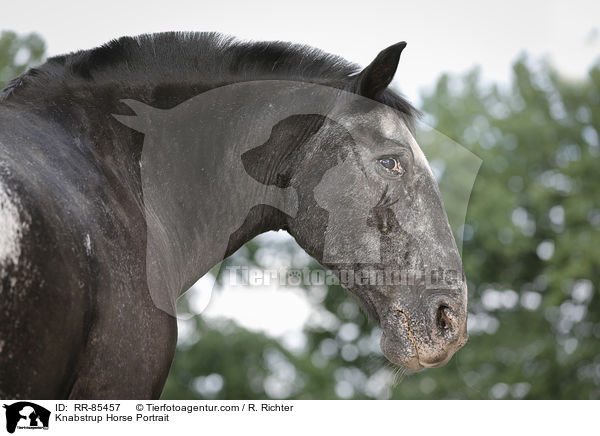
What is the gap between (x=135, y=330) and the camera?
119 inches

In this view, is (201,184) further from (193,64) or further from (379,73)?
(379,73)

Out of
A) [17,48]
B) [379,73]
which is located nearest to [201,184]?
[379,73]

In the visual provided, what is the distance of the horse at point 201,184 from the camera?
2.94 m

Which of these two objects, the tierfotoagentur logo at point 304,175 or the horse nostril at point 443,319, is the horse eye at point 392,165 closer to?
the tierfotoagentur logo at point 304,175

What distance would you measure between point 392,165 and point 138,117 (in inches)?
63.6

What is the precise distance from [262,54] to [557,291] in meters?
23.4

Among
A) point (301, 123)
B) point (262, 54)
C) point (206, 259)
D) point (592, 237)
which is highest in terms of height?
point (262, 54)

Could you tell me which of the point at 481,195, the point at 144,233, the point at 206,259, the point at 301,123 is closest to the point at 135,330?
the point at 144,233

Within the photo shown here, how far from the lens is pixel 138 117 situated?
12.2ft

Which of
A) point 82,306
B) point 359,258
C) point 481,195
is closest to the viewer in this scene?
point 82,306

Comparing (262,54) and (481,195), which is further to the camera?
(481,195)

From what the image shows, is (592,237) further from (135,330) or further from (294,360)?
(135,330)
